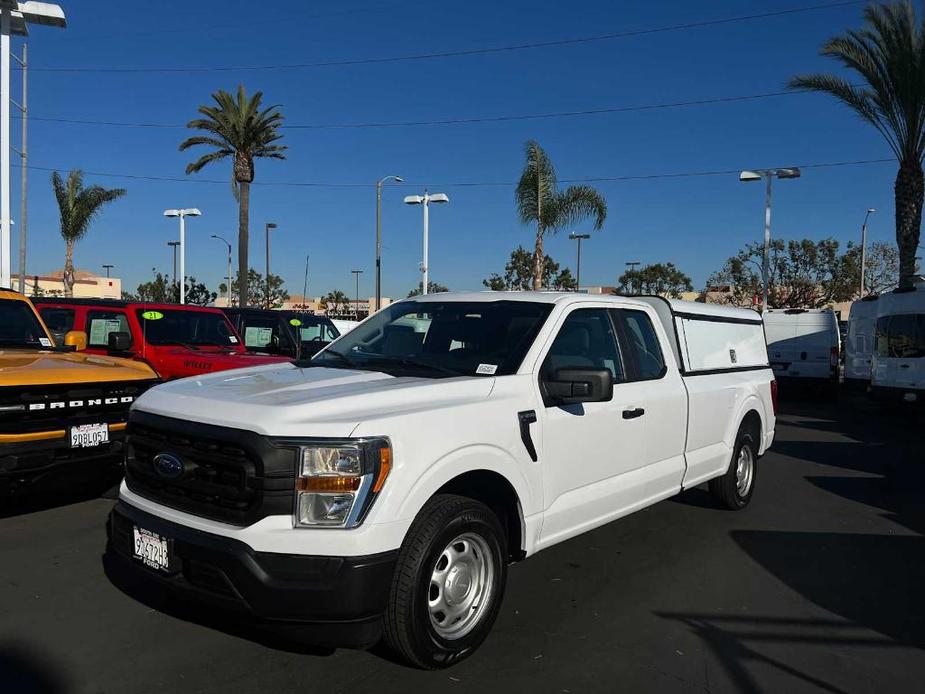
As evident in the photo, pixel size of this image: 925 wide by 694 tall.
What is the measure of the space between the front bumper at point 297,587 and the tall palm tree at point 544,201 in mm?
21022

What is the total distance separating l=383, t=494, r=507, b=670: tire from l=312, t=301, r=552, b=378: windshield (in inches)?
34.9

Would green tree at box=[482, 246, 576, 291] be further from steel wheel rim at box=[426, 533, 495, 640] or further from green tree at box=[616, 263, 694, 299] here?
steel wheel rim at box=[426, 533, 495, 640]

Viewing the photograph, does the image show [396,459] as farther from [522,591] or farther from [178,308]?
[178,308]

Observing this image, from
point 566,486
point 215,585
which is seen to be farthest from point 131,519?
point 566,486

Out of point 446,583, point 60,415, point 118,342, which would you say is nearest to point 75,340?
point 118,342

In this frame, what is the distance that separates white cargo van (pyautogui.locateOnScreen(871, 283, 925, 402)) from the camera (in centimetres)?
1387

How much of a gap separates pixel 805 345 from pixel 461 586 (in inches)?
716

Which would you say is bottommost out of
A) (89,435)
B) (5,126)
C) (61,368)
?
(89,435)

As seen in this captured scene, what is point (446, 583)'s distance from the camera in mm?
3594

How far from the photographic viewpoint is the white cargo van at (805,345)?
1909 cm

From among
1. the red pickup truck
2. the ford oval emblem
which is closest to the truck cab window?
the ford oval emblem

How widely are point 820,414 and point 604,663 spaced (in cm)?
1439

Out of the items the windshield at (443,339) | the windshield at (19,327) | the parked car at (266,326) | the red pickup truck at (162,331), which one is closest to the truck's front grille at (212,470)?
the windshield at (443,339)

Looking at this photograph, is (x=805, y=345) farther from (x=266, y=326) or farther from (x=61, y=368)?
(x=61, y=368)
